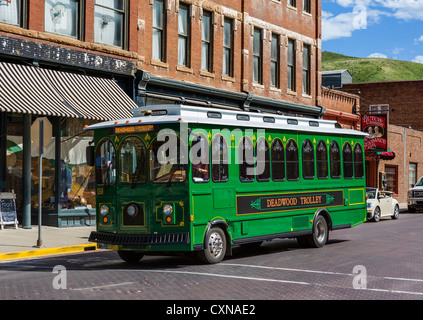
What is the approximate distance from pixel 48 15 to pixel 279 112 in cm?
1413

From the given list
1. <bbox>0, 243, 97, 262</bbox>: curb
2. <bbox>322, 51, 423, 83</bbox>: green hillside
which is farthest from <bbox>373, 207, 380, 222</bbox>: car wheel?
<bbox>322, 51, 423, 83</bbox>: green hillside

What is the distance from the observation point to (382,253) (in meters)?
14.7

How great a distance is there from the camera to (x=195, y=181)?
40.6 ft

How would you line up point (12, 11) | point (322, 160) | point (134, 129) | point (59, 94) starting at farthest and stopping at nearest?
point (59, 94), point (12, 11), point (322, 160), point (134, 129)

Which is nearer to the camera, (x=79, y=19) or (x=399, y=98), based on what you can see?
(x=79, y=19)

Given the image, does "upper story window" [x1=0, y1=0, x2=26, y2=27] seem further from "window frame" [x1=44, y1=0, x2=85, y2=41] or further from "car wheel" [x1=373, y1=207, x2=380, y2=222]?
"car wheel" [x1=373, y1=207, x2=380, y2=222]

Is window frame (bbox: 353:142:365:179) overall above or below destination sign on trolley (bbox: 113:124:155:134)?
below

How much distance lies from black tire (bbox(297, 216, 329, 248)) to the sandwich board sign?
27.6 ft

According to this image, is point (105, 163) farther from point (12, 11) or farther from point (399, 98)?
point (399, 98)

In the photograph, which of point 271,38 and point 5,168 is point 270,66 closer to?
point 271,38

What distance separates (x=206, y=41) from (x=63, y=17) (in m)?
7.86

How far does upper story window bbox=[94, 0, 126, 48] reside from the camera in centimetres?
2214

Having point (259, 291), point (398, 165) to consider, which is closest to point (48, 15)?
point (259, 291)

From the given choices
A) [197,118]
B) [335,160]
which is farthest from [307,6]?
[197,118]
